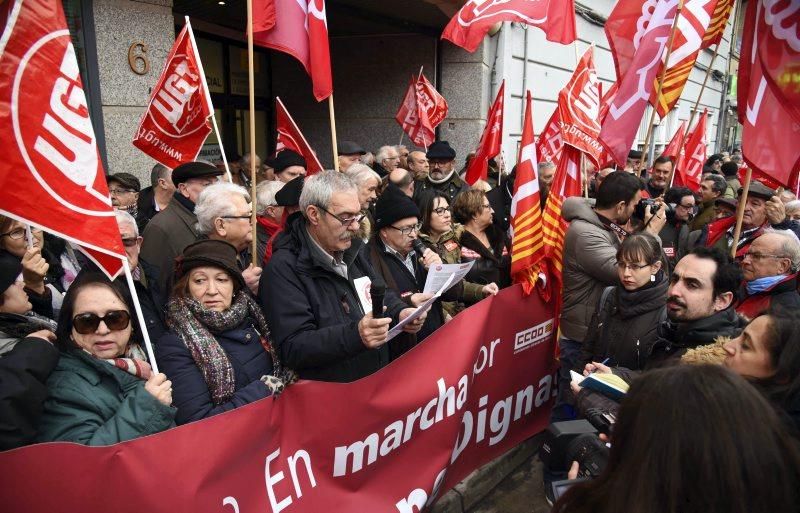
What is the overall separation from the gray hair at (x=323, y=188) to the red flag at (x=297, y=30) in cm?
111

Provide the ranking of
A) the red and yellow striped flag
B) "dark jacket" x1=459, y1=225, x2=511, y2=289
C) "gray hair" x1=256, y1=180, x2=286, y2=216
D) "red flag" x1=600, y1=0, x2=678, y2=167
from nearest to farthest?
1. "gray hair" x1=256, y1=180, x2=286, y2=216
2. "dark jacket" x1=459, y1=225, x2=511, y2=289
3. "red flag" x1=600, y1=0, x2=678, y2=167
4. the red and yellow striped flag

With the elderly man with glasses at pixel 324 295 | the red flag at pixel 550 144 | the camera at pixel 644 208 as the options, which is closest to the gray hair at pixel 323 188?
the elderly man with glasses at pixel 324 295

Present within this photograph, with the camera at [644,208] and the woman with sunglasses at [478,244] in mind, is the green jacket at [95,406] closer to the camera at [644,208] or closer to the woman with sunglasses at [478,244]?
the woman with sunglasses at [478,244]

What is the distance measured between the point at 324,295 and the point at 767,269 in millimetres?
Answer: 2608

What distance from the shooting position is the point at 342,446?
2.41m

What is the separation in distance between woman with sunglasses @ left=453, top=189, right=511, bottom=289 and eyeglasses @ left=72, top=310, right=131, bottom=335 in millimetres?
2550

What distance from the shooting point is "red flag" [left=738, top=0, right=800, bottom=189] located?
304cm

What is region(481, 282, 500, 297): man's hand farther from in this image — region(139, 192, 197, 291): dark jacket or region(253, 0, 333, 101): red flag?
region(139, 192, 197, 291): dark jacket

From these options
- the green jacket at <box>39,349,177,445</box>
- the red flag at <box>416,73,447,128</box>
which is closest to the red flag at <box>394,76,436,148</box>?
the red flag at <box>416,73,447,128</box>

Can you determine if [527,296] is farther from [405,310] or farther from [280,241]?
[280,241]

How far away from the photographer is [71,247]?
363 cm

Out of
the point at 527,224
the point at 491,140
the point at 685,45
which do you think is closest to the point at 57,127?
the point at 527,224

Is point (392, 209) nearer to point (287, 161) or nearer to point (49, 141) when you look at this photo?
point (49, 141)

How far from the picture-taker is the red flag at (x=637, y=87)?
14.2 ft
